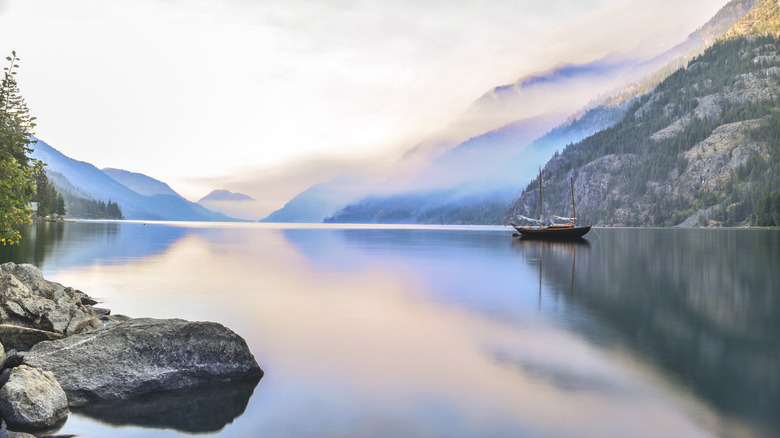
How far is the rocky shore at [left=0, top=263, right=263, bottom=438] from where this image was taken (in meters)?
9.46

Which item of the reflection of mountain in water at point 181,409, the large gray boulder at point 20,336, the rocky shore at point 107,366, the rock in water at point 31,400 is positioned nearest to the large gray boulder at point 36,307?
the rocky shore at point 107,366

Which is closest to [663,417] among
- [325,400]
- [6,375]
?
[325,400]

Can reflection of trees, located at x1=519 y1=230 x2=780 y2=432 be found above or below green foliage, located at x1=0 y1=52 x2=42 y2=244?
below

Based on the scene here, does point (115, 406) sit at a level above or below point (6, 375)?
below

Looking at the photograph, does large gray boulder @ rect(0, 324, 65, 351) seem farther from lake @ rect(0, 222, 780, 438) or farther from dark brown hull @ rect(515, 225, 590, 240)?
dark brown hull @ rect(515, 225, 590, 240)

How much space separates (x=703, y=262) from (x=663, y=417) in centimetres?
4789

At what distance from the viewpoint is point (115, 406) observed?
1057cm

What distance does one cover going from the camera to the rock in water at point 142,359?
11.1 metres

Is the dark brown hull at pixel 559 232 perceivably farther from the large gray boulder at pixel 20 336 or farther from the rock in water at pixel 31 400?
the rock in water at pixel 31 400

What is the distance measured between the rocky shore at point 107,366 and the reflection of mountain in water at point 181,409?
0.19 metres

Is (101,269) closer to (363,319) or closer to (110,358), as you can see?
(363,319)

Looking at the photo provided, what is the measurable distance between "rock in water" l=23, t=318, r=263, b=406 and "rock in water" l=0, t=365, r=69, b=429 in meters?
0.73

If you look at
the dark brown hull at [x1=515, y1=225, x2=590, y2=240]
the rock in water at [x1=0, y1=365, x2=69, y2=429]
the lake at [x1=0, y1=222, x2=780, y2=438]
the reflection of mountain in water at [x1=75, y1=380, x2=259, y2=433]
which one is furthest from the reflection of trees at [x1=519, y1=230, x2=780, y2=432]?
the dark brown hull at [x1=515, y1=225, x2=590, y2=240]

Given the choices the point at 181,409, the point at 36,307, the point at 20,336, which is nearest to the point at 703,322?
the point at 181,409
